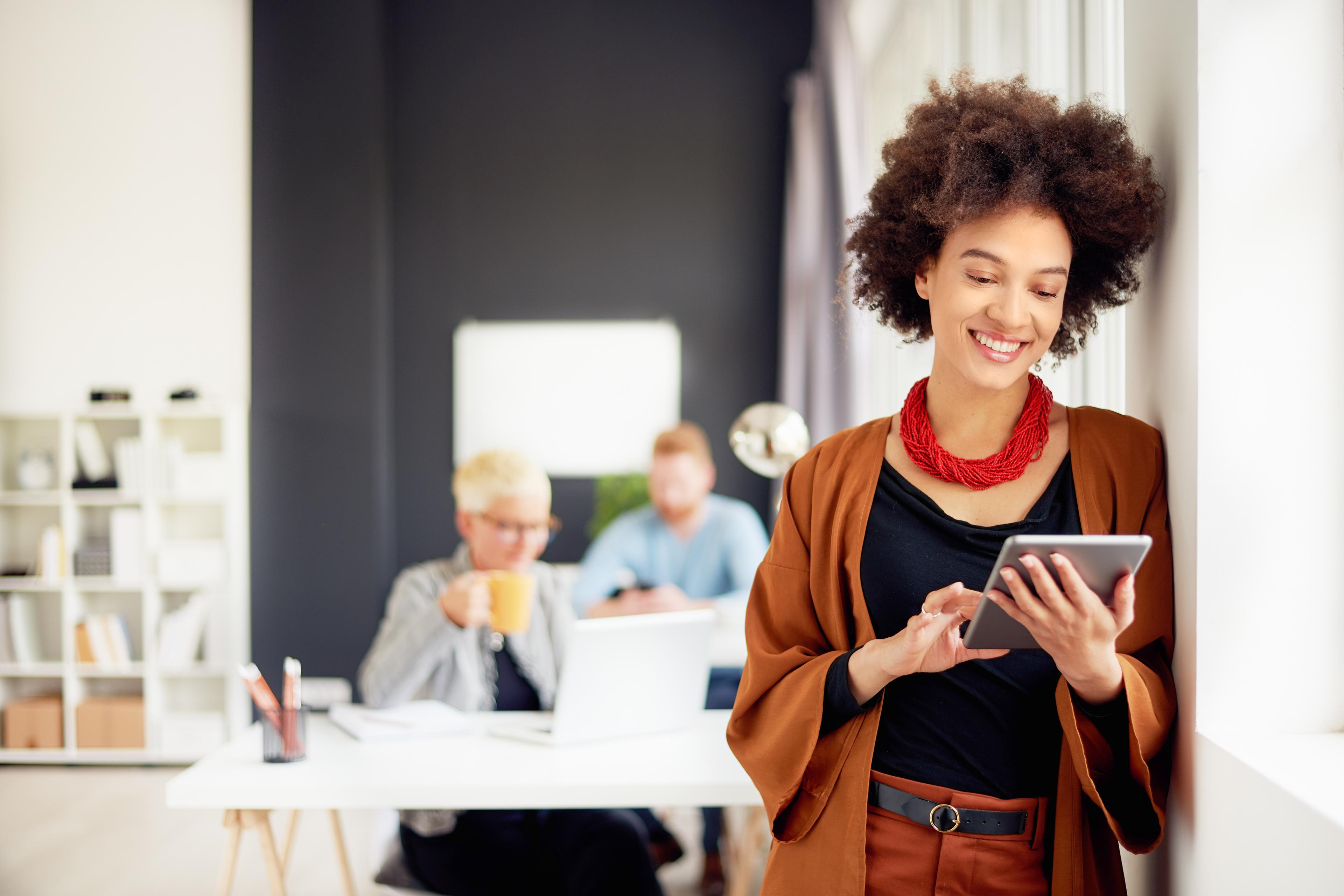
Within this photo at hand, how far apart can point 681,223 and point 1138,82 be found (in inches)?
183

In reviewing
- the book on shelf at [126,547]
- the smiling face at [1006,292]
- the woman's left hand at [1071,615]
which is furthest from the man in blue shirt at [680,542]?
the woman's left hand at [1071,615]

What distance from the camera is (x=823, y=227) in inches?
193

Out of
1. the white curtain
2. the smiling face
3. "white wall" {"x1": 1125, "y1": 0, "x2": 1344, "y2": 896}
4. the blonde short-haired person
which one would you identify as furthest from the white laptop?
the white curtain

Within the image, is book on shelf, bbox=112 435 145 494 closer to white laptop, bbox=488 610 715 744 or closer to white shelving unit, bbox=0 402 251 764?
white shelving unit, bbox=0 402 251 764

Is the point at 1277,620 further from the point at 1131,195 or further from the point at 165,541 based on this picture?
the point at 165,541

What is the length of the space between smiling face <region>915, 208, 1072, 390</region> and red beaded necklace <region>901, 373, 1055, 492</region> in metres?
0.06

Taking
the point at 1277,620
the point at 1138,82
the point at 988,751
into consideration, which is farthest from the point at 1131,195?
the point at 988,751

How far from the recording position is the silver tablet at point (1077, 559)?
0.95 meters

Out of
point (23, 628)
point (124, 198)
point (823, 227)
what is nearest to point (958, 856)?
point (823, 227)

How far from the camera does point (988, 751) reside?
4.07ft

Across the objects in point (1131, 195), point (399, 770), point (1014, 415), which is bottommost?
point (399, 770)

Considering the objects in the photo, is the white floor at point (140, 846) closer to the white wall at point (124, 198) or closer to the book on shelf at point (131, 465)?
the book on shelf at point (131, 465)

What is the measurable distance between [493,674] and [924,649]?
1.67 metres

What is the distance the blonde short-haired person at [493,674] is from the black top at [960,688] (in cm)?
119
